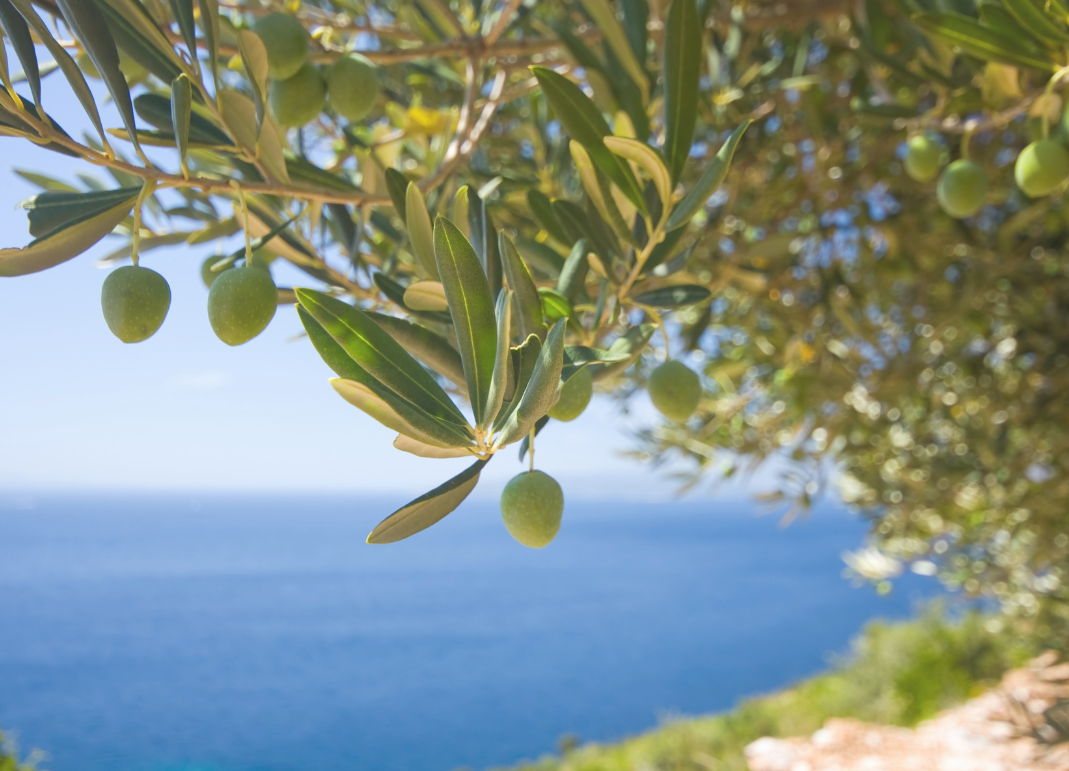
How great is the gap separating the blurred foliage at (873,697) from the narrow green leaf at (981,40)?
8837mm

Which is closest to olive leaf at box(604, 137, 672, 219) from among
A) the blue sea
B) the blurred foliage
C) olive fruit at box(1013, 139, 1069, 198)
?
olive fruit at box(1013, 139, 1069, 198)

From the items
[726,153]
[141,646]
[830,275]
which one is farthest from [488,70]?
[141,646]

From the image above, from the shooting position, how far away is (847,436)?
2389 millimetres

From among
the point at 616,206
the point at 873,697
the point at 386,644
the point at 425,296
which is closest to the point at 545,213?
the point at 616,206

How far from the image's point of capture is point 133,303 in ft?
1.73

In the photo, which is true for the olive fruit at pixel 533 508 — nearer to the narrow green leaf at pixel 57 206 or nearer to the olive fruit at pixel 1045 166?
the narrow green leaf at pixel 57 206

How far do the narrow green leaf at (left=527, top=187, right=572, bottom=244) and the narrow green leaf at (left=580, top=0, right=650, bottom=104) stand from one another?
24cm

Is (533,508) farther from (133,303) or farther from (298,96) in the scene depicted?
(298,96)

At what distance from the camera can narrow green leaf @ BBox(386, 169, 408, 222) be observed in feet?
2.14

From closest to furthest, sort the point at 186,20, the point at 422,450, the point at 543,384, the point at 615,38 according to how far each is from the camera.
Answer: the point at 543,384 < the point at 422,450 < the point at 186,20 < the point at 615,38

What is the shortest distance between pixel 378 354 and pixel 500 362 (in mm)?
88

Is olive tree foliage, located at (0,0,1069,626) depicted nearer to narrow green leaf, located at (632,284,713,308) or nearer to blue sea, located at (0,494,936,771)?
narrow green leaf, located at (632,284,713,308)

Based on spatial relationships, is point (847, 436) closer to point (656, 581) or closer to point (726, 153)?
point (726, 153)

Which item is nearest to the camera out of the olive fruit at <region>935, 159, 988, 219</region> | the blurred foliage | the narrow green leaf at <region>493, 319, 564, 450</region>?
the narrow green leaf at <region>493, 319, 564, 450</region>
